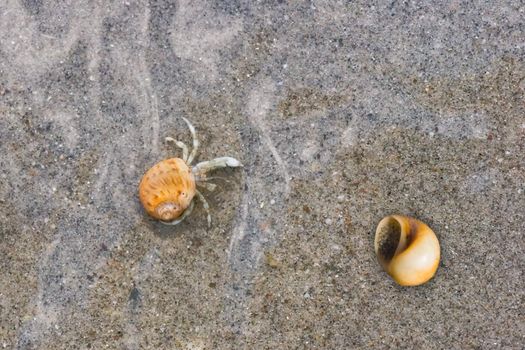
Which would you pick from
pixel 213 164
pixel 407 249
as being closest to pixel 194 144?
pixel 213 164

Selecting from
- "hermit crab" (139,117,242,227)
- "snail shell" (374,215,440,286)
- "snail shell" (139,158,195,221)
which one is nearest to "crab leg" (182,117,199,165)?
"hermit crab" (139,117,242,227)

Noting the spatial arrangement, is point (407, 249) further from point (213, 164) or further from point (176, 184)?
point (176, 184)

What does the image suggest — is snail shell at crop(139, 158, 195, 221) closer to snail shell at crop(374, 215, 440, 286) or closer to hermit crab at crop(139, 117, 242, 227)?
hermit crab at crop(139, 117, 242, 227)

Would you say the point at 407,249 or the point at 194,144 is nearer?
the point at 407,249

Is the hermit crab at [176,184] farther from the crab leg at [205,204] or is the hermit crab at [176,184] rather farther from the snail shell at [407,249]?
the snail shell at [407,249]

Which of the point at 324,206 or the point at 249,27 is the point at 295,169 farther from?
the point at 249,27

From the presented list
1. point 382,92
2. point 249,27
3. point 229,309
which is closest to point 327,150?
point 382,92

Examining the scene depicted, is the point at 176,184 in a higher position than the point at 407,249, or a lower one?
higher
